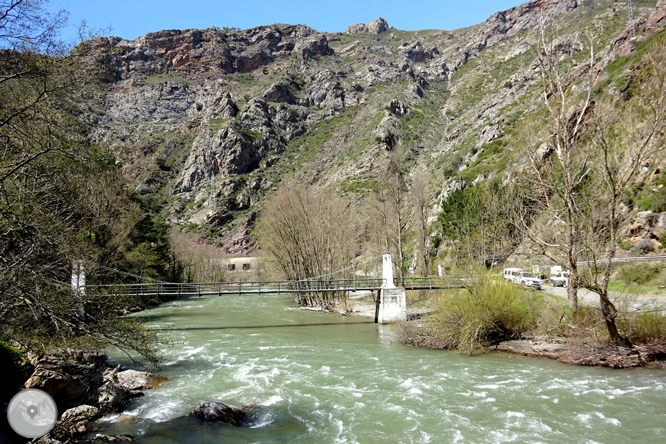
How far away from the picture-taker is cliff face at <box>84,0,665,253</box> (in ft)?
234

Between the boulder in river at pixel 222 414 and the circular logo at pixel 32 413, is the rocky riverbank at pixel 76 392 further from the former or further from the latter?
the boulder in river at pixel 222 414

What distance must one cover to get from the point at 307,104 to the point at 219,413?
369ft

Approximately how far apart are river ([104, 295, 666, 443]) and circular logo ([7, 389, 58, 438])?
109 centimetres

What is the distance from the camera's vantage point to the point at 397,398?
30.2 ft

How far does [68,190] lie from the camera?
9234 mm

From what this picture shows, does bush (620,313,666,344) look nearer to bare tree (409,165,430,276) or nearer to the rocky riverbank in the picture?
the rocky riverbank

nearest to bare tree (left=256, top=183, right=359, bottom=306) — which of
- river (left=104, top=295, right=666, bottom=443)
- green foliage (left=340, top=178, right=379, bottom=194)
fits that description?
river (left=104, top=295, right=666, bottom=443)

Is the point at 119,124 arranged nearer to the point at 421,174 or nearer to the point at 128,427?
the point at 421,174

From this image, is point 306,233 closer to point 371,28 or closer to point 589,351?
point 589,351

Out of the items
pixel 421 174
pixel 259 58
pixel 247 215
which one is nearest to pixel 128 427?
pixel 421 174

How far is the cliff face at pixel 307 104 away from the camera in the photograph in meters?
71.2

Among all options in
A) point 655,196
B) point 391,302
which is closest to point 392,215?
point 391,302

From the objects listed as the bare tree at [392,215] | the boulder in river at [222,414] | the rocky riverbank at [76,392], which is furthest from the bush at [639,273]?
the rocky riverbank at [76,392]

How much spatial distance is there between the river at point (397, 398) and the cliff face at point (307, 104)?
1522 inches
